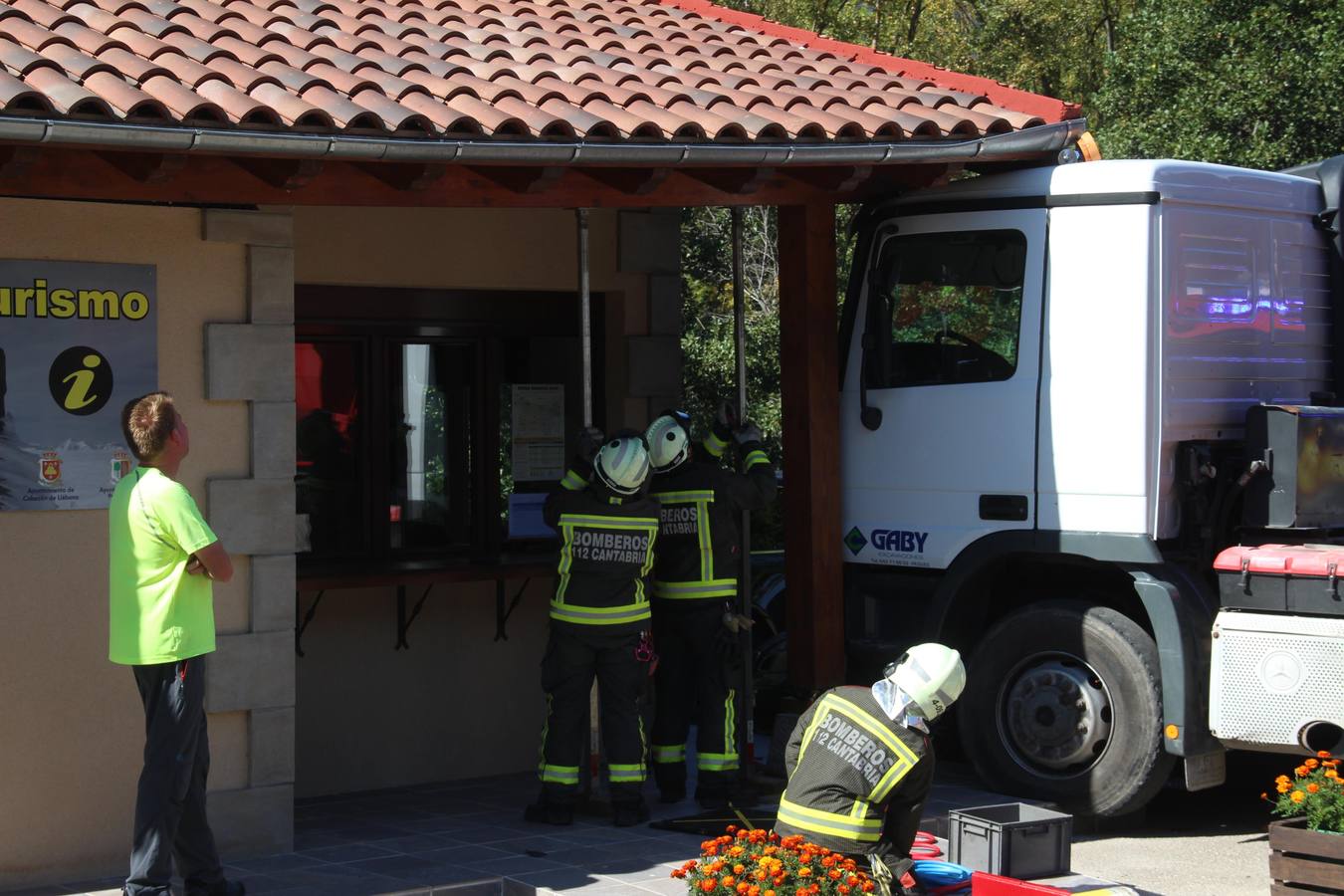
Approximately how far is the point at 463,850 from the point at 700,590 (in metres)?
1.73

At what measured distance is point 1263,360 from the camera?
8070mm

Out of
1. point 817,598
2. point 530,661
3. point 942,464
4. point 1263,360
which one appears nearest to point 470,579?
point 530,661

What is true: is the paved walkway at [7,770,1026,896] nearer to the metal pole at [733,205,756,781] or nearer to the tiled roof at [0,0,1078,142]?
the metal pole at [733,205,756,781]

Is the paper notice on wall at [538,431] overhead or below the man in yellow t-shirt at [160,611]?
overhead

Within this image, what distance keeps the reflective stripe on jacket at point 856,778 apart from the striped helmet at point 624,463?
2360 mm

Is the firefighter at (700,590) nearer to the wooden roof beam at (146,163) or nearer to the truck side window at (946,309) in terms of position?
the truck side window at (946,309)

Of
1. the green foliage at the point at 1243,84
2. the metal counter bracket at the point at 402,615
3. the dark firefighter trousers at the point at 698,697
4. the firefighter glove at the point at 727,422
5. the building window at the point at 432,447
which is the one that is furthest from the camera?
the green foliage at the point at 1243,84

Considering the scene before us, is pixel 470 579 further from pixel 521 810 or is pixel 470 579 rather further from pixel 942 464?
pixel 942 464

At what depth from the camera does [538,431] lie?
31.1 ft

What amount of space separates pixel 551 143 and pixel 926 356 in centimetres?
254

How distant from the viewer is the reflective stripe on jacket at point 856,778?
5.16 metres

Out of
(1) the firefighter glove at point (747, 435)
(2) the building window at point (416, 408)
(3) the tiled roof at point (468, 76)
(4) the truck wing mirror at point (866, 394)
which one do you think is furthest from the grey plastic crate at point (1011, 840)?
(2) the building window at point (416, 408)

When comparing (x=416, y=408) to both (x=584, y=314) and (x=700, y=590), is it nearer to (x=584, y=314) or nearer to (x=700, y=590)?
(x=584, y=314)

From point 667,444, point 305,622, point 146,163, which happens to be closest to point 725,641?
point 667,444
